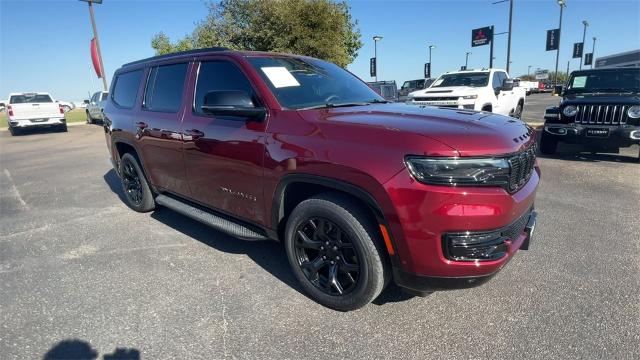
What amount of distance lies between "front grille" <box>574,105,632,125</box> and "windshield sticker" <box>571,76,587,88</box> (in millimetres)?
1466

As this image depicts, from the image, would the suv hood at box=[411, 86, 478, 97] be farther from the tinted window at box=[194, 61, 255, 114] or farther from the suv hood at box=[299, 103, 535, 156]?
the tinted window at box=[194, 61, 255, 114]

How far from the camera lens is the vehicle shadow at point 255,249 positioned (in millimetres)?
2987

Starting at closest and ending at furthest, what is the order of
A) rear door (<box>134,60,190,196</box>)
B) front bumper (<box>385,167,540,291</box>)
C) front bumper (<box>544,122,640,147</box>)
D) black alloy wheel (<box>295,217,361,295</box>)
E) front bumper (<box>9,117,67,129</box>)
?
front bumper (<box>385,167,540,291</box>)
black alloy wheel (<box>295,217,361,295</box>)
rear door (<box>134,60,190,196</box>)
front bumper (<box>544,122,640,147</box>)
front bumper (<box>9,117,67,129</box>)

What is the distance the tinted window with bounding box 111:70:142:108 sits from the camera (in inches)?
182

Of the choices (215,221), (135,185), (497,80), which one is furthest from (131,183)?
(497,80)

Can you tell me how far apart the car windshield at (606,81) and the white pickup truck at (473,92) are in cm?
236

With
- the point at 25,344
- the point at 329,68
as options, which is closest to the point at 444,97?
the point at 329,68

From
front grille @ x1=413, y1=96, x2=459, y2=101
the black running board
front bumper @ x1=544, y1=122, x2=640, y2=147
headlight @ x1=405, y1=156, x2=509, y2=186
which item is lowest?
front bumper @ x1=544, y1=122, x2=640, y2=147

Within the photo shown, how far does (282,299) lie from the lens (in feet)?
9.64

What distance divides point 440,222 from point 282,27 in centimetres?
1655

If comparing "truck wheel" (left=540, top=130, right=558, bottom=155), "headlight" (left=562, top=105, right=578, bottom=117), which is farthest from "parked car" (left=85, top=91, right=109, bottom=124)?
"headlight" (left=562, top=105, right=578, bottom=117)

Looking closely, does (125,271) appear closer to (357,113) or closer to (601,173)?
(357,113)

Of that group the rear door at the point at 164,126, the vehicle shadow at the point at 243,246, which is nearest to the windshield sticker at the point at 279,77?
the rear door at the point at 164,126

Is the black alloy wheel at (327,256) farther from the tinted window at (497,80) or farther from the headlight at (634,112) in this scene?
the tinted window at (497,80)
